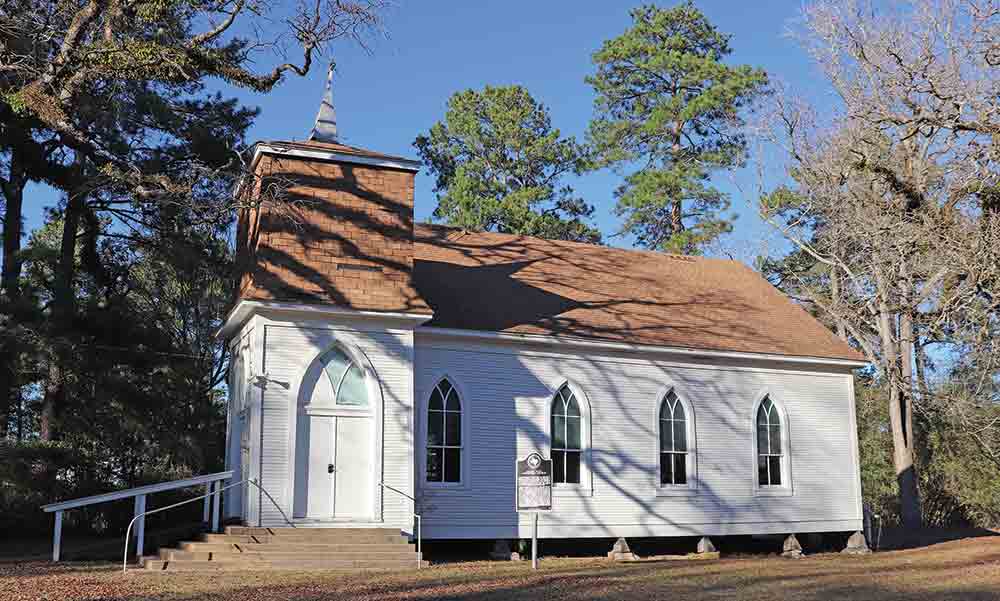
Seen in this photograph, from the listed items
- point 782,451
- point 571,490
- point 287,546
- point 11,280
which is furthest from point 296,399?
point 782,451

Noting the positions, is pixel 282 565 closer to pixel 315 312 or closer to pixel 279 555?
pixel 279 555

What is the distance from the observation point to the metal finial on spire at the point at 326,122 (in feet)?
67.4

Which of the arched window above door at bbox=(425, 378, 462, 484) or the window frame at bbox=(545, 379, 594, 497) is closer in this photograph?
the arched window above door at bbox=(425, 378, 462, 484)

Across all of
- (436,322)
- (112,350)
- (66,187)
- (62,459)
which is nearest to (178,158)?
(66,187)

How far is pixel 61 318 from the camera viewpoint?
75.4 ft

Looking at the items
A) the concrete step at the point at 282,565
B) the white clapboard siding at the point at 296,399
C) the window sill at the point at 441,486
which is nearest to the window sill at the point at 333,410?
the white clapboard siding at the point at 296,399

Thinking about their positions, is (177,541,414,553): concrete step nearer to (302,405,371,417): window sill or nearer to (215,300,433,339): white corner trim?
(302,405,371,417): window sill

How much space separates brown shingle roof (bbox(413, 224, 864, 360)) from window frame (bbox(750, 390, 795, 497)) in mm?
1201

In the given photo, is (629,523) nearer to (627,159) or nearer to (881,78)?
(881,78)

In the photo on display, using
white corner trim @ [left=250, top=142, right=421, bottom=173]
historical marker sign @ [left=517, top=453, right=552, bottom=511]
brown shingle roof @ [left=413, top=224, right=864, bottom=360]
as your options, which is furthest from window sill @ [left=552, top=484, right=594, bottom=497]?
white corner trim @ [left=250, top=142, right=421, bottom=173]

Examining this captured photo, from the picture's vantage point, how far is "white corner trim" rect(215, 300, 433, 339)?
17484 millimetres

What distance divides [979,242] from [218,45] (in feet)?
58.4

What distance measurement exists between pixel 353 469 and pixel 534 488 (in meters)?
3.88

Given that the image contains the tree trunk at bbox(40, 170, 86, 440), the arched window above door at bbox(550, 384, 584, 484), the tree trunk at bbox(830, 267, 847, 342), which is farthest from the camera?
the tree trunk at bbox(830, 267, 847, 342)
